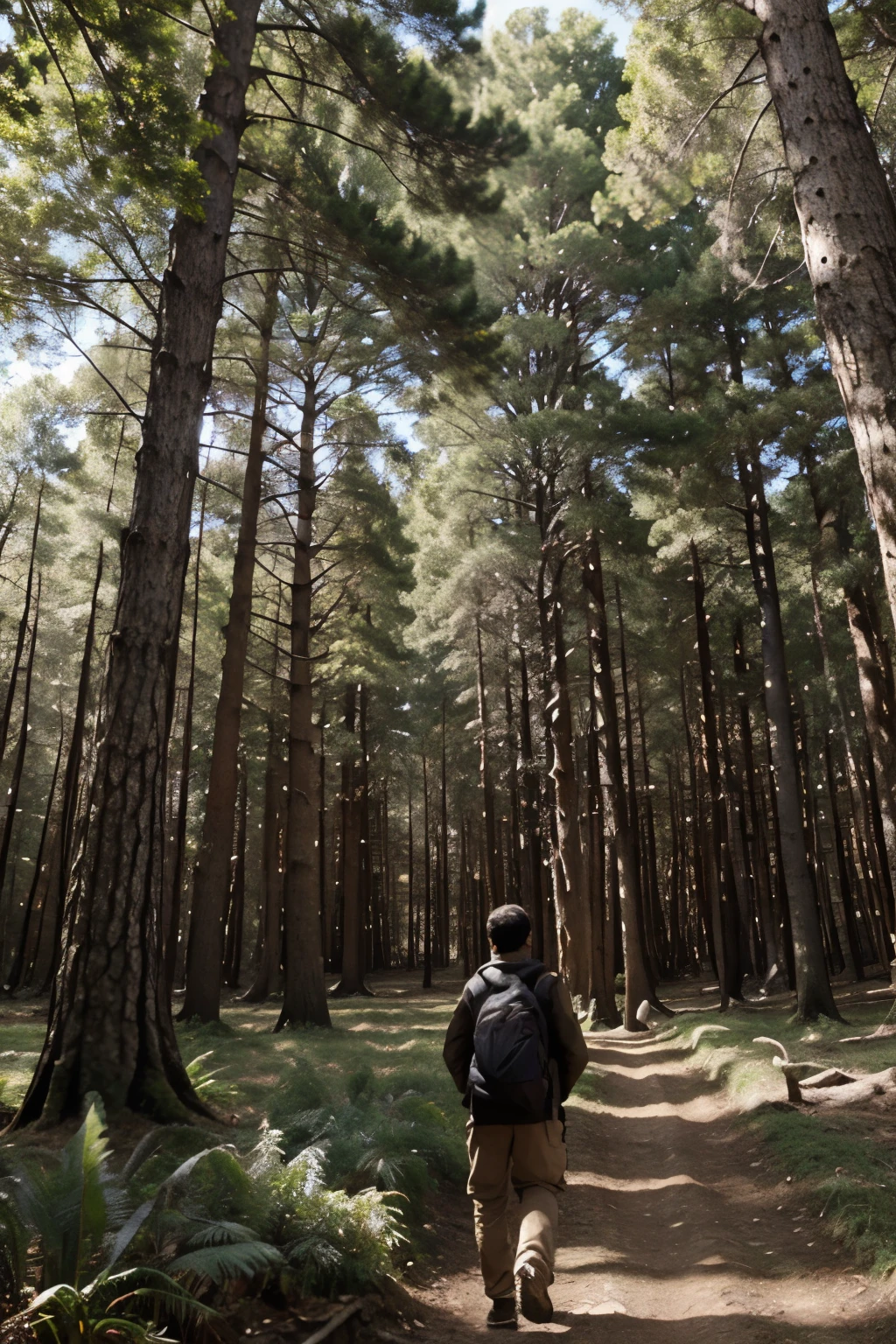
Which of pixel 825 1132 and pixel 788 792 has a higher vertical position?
pixel 788 792

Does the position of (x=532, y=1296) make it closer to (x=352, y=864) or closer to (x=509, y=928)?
(x=509, y=928)

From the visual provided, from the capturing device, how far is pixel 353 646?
17.8 m

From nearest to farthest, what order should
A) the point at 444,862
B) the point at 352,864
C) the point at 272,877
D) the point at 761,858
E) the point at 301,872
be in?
1. the point at 301,872
2. the point at 272,877
3. the point at 352,864
4. the point at 761,858
5. the point at 444,862

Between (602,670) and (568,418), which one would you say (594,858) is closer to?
(602,670)

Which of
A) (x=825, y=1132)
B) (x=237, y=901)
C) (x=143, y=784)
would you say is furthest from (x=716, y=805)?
(x=237, y=901)

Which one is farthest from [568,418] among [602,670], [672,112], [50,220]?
[50,220]

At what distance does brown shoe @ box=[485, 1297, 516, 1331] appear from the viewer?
12.0 feet

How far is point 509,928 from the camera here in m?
3.89

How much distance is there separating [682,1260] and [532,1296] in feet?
6.58

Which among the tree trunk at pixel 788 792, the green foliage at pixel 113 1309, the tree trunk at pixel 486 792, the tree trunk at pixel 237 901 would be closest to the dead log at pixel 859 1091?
the green foliage at pixel 113 1309

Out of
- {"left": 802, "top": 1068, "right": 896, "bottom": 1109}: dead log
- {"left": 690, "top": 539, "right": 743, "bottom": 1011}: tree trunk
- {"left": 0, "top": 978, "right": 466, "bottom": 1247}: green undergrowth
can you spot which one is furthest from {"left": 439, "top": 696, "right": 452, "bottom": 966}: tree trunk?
{"left": 802, "top": 1068, "right": 896, "bottom": 1109}: dead log

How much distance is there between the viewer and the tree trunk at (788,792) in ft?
42.9

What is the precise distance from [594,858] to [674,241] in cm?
1258

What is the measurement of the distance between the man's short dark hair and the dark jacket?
0.16ft
